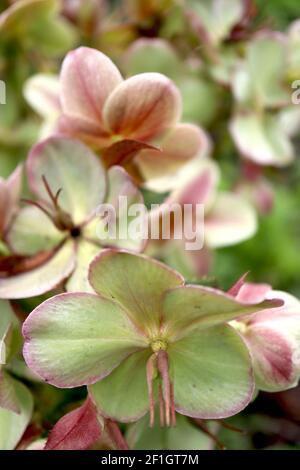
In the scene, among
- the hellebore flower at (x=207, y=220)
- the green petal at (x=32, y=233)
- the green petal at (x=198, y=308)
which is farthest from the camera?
the hellebore flower at (x=207, y=220)

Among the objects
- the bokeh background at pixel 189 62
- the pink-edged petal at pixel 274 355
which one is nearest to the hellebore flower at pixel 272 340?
the pink-edged petal at pixel 274 355

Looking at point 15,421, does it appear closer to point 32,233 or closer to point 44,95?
point 32,233

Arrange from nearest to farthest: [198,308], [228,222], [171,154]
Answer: [198,308]
[171,154]
[228,222]

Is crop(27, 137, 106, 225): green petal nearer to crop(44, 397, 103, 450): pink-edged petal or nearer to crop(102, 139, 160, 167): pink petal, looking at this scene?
crop(102, 139, 160, 167): pink petal

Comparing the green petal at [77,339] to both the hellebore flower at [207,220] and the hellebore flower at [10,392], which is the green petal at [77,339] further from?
the hellebore flower at [207,220]

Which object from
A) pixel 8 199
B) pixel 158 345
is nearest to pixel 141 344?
pixel 158 345

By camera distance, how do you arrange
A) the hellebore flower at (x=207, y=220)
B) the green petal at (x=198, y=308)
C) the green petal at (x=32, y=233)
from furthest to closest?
the hellebore flower at (x=207, y=220), the green petal at (x=32, y=233), the green petal at (x=198, y=308)

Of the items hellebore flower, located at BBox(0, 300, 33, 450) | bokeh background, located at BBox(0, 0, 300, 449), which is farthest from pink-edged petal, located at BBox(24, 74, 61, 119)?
hellebore flower, located at BBox(0, 300, 33, 450)

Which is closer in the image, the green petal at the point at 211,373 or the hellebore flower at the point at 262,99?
the green petal at the point at 211,373
